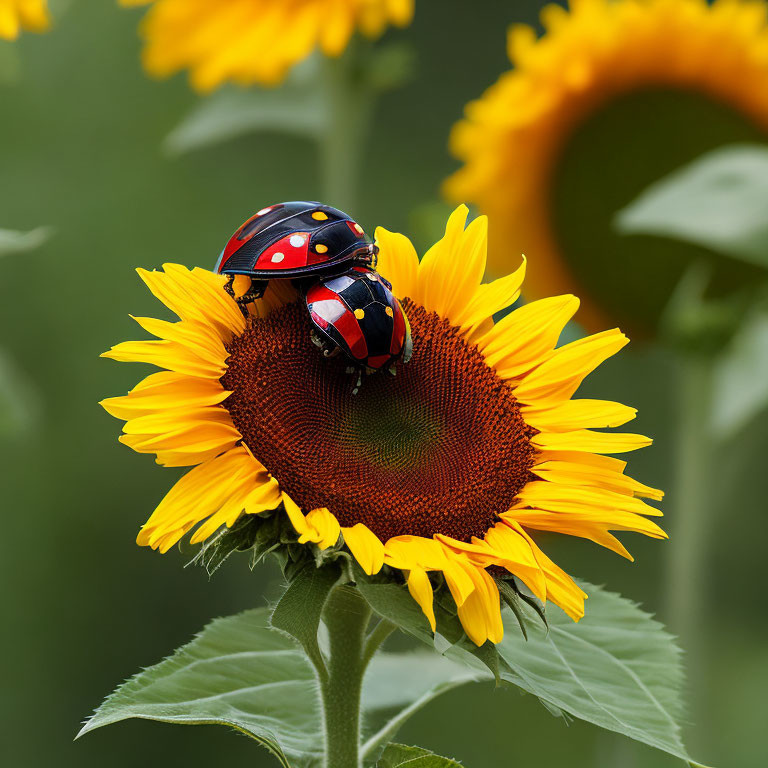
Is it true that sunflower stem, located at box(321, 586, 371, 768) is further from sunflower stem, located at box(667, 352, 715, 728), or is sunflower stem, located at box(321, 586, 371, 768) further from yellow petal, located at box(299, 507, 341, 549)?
sunflower stem, located at box(667, 352, 715, 728)

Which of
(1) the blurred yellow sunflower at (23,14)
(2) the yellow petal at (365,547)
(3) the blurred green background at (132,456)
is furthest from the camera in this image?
(3) the blurred green background at (132,456)

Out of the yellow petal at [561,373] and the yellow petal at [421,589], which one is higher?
the yellow petal at [561,373]

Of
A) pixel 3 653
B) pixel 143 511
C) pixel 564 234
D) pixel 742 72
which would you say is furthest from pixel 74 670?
pixel 742 72

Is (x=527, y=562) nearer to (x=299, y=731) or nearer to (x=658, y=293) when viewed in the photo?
(x=299, y=731)

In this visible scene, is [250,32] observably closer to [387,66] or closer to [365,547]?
[387,66]

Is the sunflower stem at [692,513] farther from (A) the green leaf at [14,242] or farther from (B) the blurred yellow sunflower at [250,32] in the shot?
(A) the green leaf at [14,242]

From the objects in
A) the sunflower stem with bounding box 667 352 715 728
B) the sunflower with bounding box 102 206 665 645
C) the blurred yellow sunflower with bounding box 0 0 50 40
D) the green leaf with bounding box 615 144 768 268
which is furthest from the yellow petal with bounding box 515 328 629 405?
the sunflower stem with bounding box 667 352 715 728

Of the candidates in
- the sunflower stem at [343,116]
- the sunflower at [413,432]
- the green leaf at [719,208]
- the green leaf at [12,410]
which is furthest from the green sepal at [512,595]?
the sunflower stem at [343,116]
